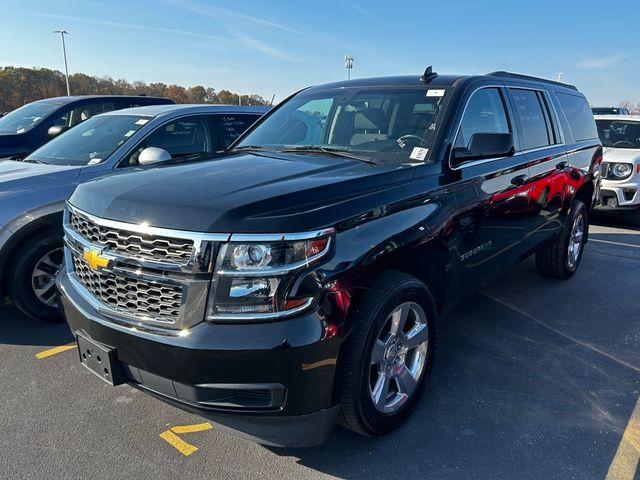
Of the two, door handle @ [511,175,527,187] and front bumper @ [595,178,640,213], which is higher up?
door handle @ [511,175,527,187]

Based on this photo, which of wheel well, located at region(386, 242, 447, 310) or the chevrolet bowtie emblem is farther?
wheel well, located at region(386, 242, 447, 310)

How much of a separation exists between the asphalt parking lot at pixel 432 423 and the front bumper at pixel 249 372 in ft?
1.46

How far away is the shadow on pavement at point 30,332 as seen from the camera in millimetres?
3820

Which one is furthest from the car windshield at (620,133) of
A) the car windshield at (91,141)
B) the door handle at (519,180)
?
the car windshield at (91,141)

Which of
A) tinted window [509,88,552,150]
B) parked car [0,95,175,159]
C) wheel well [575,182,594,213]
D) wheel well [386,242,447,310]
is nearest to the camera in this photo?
wheel well [386,242,447,310]

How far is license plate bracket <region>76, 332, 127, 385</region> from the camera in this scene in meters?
2.27

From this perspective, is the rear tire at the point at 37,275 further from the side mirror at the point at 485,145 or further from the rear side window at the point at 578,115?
the rear side window at the point at 578,115

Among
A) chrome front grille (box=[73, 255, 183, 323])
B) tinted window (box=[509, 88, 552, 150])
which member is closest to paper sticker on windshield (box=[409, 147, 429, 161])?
tinted window (box=[509, 88, 552, 150])

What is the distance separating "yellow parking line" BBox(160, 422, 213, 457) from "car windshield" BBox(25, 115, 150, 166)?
109 inches

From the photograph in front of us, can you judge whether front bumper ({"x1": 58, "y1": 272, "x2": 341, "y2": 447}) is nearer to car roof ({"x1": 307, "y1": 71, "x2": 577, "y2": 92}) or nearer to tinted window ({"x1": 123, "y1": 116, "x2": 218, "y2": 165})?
car roof ({"x1": 307, "y1": 71, "x2": 577, "y2": 92})

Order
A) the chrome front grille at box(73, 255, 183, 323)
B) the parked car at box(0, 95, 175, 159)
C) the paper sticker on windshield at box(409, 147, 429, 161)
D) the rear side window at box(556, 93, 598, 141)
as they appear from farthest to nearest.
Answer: the parked car at box(0, 95, 175, 159) < the rear side window at box(556, 93, 598, 141) < the paper sticker on windshield at box(409, 147, 429, 161) < the chrome front grille at box(73, 255, 183, 323)

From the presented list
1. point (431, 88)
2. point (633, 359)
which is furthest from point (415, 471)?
point (431, 88)

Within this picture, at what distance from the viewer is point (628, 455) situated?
8.36 feet

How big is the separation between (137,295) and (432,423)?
176cm
